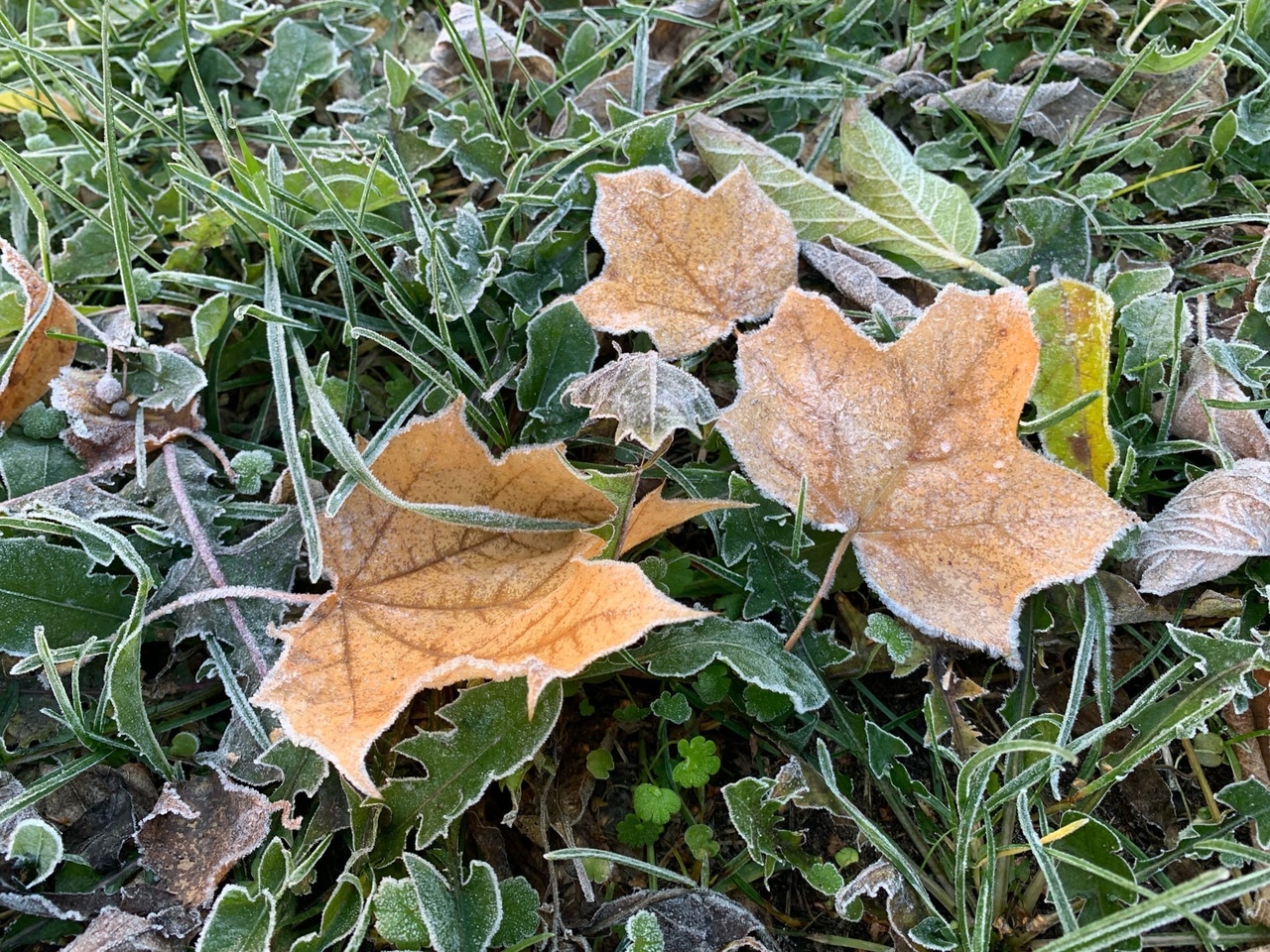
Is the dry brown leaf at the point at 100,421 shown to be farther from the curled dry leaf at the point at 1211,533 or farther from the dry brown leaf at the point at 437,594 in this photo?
the curled dry leaf at the point at 1211,533

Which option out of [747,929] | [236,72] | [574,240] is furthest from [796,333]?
[236,72]

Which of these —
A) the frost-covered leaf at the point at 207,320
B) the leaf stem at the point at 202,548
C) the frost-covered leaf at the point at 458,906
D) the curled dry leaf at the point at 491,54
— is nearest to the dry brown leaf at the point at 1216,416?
the frost-covered leaf at the point at 458,906

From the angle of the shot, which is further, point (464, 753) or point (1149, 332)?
point (1149, 332)

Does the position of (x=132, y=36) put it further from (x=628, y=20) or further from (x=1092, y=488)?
(x=1092, y=488)

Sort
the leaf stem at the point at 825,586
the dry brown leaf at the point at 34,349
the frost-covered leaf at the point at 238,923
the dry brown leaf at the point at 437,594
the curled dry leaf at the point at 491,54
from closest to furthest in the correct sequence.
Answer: the dry brown leaf at the point at 437,594 < the frost-covered leaf at the point at 238,923 < the leaf stem at the point at 825,586 < the dry brown leaf at the point at 34,349 < the curled dry leaf at the point at 491,54

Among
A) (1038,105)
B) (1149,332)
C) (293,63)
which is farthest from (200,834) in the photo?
(1038,105)

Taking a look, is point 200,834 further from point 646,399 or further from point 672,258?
point 672,258
